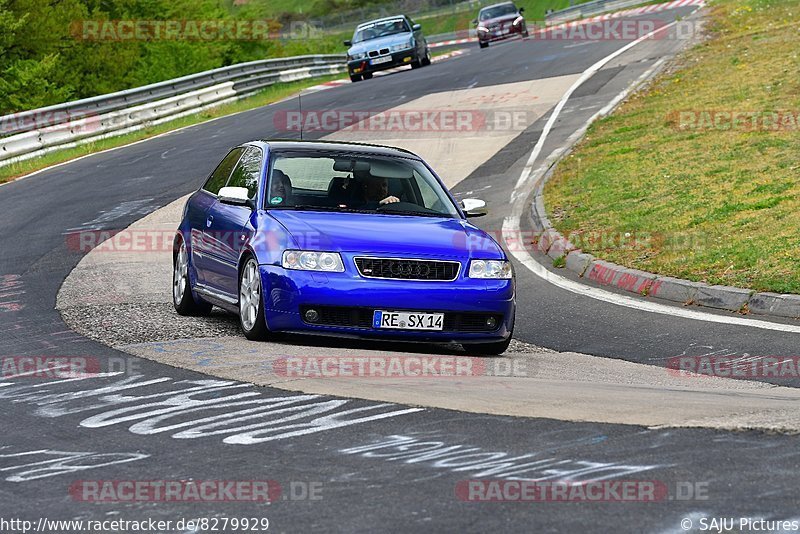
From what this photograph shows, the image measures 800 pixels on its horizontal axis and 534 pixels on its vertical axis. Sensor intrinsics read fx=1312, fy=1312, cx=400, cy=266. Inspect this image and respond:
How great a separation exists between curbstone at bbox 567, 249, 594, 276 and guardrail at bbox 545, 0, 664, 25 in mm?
55651

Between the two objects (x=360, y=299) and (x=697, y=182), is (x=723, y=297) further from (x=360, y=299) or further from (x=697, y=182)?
(x=697, y=182)

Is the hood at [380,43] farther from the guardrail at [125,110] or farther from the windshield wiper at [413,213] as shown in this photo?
the windshield wiper at [413,213]

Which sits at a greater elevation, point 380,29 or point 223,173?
point 380,29

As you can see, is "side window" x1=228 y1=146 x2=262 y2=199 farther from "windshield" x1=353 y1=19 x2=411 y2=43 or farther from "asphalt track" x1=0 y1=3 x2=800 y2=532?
"windshield" x1=353 y1=19 x2=411 y2=43

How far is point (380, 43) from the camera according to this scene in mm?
41875

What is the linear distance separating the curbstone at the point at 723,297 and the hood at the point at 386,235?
107 inches

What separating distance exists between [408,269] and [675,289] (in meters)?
3.84

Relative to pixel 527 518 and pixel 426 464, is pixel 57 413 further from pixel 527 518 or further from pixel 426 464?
pixel 527 518

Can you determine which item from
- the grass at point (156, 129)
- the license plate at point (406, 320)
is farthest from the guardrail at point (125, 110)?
the license plate at point (406, 320)

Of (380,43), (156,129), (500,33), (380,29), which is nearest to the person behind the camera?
(156,129)

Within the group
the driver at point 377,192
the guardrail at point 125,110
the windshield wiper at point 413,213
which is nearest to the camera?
the windshield wiper at point 413,213

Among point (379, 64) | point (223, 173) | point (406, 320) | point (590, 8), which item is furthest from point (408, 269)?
point (590, 8)

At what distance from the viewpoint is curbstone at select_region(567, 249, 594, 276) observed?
1395 centimetres

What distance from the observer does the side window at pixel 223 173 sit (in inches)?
450
